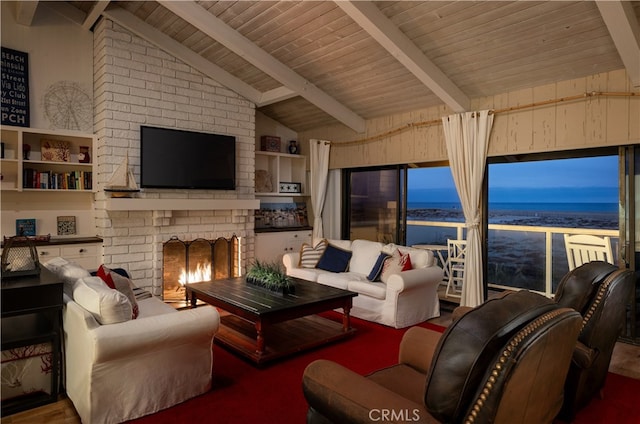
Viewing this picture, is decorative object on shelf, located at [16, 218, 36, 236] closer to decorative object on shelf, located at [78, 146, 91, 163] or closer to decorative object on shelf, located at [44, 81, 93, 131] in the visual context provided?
decorative object on shelf, located at [78, 146, 91, 163]

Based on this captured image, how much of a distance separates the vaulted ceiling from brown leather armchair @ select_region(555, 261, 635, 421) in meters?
1.92

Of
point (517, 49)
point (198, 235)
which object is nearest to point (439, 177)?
point (517, 49)

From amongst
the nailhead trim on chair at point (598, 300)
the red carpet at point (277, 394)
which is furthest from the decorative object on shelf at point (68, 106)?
the nailhead trim on chair at point (598, 300)

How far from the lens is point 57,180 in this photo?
4609 millimetres

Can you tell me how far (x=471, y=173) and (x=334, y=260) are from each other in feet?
6.31

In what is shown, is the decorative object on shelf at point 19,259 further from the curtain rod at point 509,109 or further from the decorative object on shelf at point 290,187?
the curtain rod at point 509,109

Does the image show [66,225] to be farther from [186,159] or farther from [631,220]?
[631,220]

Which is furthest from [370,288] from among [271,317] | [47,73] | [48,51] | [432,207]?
[48,51]

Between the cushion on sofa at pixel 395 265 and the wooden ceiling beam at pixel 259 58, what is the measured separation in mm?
2175

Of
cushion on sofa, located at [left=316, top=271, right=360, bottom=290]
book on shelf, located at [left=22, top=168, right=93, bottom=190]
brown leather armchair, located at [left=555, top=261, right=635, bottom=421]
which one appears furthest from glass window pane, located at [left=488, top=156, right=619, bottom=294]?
book on shelf, located at [left=22, top=168, right=93, bottom=190]

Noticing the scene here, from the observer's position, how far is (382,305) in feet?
14.1

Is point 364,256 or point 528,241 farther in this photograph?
point 364,256

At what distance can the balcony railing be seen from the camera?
438 centimetres

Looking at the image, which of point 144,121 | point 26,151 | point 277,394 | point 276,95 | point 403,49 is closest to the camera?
point 277,394
